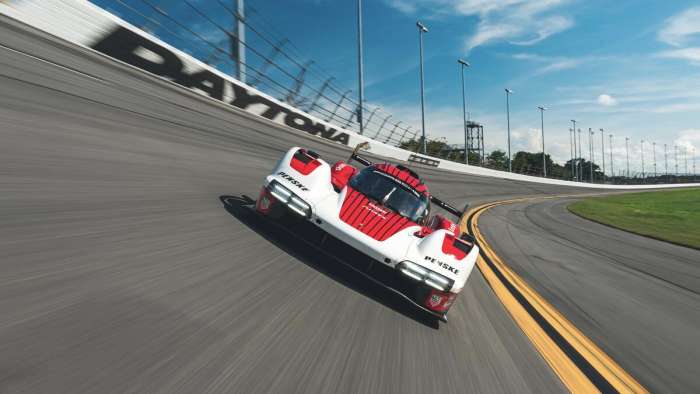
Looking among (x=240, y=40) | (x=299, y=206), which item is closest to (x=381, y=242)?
(x=299, y=206)

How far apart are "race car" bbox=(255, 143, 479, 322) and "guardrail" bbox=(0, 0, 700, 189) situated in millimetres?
6968

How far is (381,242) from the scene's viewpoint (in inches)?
135

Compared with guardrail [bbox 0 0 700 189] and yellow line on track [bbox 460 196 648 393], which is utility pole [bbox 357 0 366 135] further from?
yellow line on track [bbox 460 196 648 393]

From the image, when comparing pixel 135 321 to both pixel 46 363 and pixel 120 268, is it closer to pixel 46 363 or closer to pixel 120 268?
pixel 46 363

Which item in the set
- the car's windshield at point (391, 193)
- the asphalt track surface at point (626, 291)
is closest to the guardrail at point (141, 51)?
the car's windshield at point (391, 193)

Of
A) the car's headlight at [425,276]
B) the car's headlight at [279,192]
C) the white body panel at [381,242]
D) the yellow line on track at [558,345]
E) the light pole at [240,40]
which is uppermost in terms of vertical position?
the light pole at [240,40]

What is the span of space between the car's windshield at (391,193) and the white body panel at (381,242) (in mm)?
524

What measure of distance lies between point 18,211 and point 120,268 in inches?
40.1

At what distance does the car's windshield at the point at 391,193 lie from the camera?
4.45m

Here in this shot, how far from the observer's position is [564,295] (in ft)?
15.4

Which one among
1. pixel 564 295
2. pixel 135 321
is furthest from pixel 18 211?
pixel 564 295

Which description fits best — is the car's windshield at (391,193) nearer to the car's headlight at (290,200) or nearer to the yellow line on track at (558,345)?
the car's headlight at (290,200)

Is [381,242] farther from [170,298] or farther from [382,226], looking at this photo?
[170,298]

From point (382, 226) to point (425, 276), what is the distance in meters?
0.69
